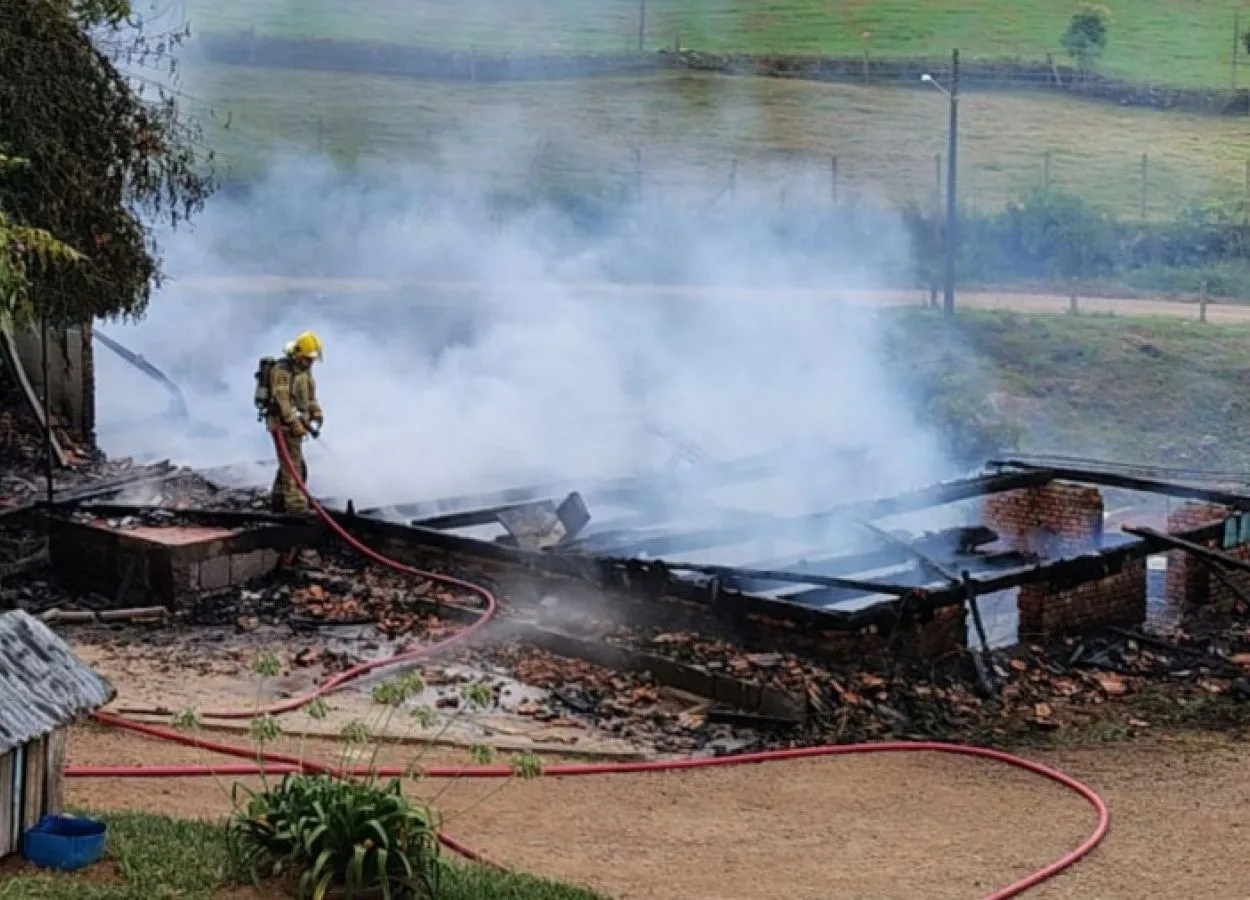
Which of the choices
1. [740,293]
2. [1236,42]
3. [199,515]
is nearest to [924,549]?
[199,515]

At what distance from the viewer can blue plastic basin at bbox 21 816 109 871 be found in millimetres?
5277

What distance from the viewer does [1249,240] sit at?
3131 cm

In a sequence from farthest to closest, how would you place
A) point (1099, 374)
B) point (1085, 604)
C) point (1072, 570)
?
point (1099, 374), point (1085, 604), point (1072, 570)

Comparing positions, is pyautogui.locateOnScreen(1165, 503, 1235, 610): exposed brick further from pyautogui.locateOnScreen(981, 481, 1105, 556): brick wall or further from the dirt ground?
the dirt ground

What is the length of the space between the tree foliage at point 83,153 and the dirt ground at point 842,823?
470 centimetres

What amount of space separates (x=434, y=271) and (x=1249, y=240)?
1497 cm

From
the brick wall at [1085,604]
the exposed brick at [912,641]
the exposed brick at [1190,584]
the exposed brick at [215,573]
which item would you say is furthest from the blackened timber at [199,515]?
the exposed brick at [1190,584]

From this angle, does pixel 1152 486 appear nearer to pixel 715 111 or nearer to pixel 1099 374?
pixel 1099 374

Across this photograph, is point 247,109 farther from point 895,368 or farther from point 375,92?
point 895,368

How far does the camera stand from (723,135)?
125 feet

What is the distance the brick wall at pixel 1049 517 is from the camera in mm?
13578

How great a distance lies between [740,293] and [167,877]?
23.0m

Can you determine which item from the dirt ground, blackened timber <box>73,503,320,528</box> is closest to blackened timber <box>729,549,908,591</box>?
the dirt ground

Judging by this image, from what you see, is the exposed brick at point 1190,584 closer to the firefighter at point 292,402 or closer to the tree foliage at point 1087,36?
the firefighter at point 292,402
